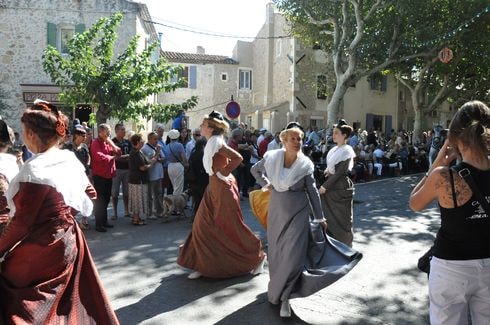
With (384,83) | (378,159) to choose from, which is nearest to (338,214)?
(378,159)

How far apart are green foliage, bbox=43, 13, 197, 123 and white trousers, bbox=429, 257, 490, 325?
1118 cm

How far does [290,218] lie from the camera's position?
14.9ft

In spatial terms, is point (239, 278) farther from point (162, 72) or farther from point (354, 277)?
point (162, 72)

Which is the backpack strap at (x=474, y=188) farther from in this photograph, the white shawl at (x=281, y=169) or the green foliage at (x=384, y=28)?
the green foliage at (x=384, y=28)

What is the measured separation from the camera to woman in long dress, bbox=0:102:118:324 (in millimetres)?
2713

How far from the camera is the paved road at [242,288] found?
454 centimetres

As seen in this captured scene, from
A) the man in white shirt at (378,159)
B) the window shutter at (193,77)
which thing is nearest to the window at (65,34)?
the man in white shirt at (378,159)

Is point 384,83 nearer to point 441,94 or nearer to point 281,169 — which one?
point 441,94

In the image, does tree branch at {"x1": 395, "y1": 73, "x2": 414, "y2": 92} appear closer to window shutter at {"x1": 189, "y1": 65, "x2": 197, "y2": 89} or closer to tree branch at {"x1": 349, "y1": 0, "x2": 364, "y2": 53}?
tree branch at {"x1": 349, "y1": 0, "x2": 364, "y2": 53}

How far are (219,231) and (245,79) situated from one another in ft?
102

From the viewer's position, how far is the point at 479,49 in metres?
25.7

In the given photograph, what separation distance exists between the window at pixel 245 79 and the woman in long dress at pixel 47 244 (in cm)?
3309

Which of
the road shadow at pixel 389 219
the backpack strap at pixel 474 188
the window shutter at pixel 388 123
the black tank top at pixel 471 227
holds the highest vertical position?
the window shutter at pixel 388 123

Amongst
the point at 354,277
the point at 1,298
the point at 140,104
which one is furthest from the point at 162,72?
the point at 1,298
